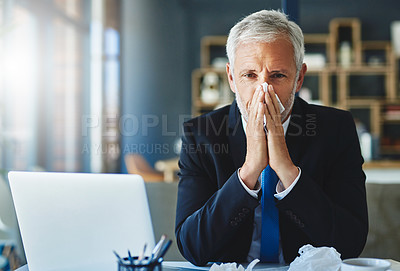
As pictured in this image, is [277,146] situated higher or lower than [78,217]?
higher

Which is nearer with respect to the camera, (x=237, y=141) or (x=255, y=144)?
(x=255, y=144)

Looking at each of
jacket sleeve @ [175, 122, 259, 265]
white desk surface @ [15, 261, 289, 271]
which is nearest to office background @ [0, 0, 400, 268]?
jacket sleeve @ [175, 122, 259, 265]

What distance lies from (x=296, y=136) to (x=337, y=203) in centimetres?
23

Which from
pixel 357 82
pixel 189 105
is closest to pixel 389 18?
pixel 357 82

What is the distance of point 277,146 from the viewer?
4.02 feet

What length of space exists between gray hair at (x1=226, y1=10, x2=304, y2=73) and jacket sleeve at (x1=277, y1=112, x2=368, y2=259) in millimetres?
306

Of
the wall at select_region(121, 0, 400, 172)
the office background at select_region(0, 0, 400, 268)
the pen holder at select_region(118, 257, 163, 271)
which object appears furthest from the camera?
the wall at select_region(121, 0, 400, 172)

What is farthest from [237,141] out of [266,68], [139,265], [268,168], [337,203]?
[139,265]

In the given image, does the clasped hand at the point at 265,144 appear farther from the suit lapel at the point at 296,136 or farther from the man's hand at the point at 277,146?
the suit lapel at the point at 296,136

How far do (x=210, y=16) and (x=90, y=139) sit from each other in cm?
288

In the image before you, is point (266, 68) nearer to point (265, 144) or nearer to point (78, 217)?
point (265, 144)

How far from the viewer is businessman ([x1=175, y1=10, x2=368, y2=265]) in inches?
47.3

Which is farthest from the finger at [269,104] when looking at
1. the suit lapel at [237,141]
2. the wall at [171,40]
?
the wall at [171,40]

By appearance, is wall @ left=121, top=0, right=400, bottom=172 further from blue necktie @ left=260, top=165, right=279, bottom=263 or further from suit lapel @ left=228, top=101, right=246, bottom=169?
blue necktie @ left=260, top=165, right=279, bottom=263
